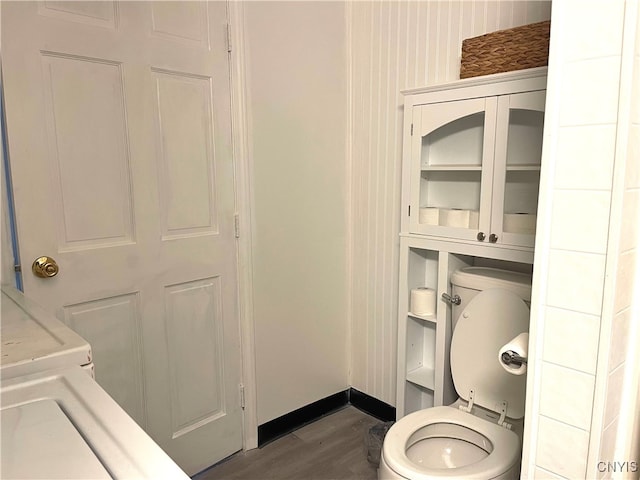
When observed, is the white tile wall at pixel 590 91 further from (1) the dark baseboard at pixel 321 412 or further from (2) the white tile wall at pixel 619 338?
(1) the dark baseboard at pixel 321 412

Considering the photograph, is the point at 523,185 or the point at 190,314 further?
the point at 190,314

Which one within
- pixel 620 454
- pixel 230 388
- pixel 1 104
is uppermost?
pixel 1 104

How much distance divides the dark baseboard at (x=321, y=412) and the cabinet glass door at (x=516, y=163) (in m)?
1.16

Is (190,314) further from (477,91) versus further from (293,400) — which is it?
(477,91)

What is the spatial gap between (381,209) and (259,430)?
1189 millimetres

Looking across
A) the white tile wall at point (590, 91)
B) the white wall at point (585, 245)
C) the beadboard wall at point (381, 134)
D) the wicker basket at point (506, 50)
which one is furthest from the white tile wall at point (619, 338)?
the beadboard wall at point (381, 134)

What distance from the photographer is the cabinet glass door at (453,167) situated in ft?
5.53

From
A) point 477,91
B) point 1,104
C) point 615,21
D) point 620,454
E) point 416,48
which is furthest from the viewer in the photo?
point 416,48

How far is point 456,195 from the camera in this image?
1999 millimetres

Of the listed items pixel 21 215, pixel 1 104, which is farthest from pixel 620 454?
pixel 1 104

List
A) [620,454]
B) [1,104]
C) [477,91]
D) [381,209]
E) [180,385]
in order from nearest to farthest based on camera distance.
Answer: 1. [620,454]
2. [1,104]
3. [477,91]
4. [180,385]
5. [381,209]

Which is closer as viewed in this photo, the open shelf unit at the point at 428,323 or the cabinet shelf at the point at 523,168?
the cabinet shelf at the point at 523,168

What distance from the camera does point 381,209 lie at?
2277mm

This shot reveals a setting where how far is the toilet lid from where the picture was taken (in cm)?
158
